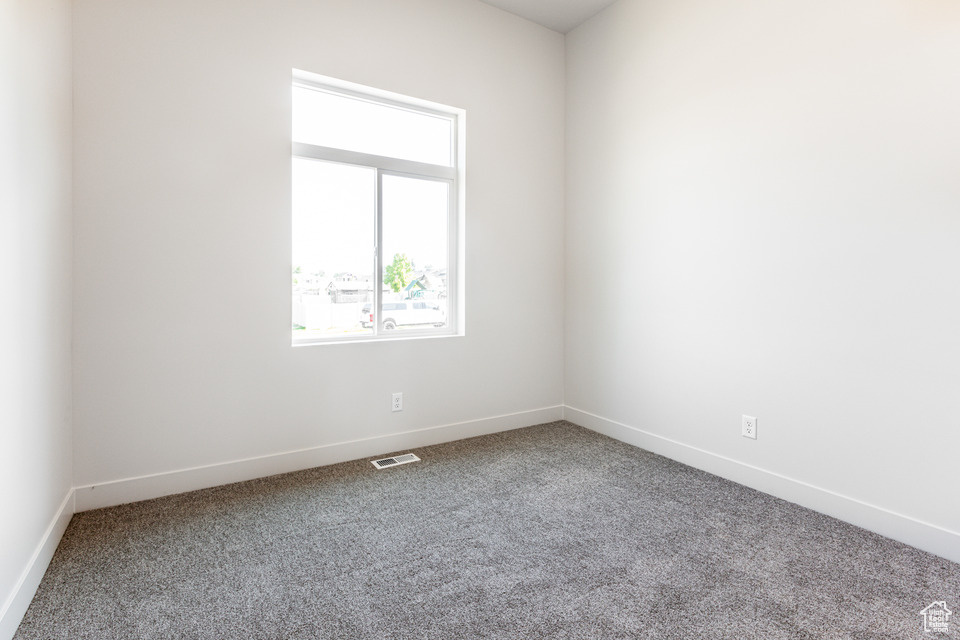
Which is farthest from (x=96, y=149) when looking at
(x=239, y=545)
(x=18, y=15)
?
(x=239, y=545)

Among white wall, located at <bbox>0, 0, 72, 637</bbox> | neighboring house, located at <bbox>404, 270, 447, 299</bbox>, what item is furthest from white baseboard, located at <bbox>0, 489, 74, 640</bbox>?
neighboring house, located at <bbox>404, 270, 447, 299</bbox>

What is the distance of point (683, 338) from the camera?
9.66ft

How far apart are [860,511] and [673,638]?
51.7 inches

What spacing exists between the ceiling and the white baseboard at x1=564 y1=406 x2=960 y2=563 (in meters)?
2.83

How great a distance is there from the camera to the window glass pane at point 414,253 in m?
3.15

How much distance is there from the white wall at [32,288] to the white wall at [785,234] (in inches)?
116

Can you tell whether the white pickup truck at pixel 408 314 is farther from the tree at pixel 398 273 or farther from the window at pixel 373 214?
the tree at pixel 398 273

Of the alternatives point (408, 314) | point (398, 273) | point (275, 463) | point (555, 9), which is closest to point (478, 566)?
point (275, 463)

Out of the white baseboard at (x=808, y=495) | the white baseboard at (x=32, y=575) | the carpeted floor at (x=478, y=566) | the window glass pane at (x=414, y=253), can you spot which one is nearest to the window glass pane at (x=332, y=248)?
the window glass pane at (x=414, y=253)

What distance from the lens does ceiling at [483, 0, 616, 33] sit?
130 inches

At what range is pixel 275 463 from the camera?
2.68 m

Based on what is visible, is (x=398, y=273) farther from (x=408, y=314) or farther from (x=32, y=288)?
(x=32, y=288)

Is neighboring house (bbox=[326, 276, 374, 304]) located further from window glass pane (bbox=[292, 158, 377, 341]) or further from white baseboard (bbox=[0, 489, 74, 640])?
white baseboard (bbox=[0, 489, 74, 640])

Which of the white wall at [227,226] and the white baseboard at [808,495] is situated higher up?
the white wall at [227,226]
